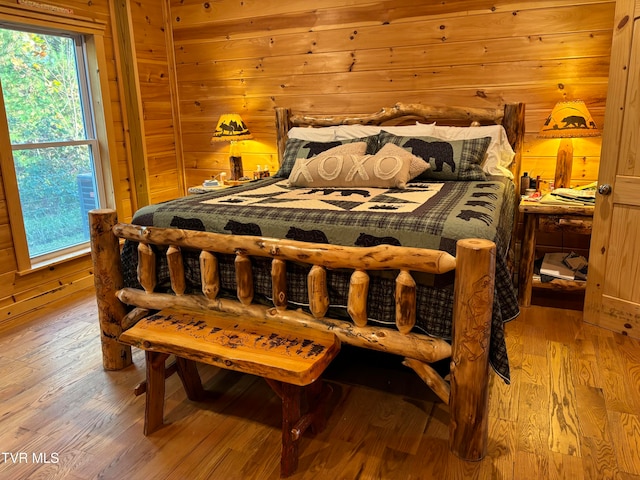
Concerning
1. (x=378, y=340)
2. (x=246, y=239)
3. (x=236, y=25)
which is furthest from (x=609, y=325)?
(x=236, y=25)

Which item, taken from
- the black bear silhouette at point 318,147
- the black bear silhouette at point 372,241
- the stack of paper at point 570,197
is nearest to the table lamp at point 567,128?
the stack of paper at point 570,197

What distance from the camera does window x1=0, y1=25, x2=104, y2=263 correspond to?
317 centimetres

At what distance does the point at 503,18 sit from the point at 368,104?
110 centimetres

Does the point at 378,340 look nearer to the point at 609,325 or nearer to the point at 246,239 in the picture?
the point at 246,239

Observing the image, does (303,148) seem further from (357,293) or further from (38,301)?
(38,301)

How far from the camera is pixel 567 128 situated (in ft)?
9.72

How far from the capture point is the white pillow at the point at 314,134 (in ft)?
11.9

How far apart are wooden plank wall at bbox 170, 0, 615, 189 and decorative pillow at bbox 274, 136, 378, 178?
0.55 meters

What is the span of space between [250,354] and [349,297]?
1.36ft

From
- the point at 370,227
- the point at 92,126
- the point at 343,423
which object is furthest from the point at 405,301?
the point at 92,126

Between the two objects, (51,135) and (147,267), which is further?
(51,135)

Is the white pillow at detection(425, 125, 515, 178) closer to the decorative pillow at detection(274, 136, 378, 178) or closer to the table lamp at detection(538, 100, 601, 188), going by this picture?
the table lamp at detection(538, 100, 601, 188)

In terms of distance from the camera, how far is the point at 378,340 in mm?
1784

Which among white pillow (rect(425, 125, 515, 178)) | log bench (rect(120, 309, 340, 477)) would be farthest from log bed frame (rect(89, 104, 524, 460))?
white pillow (rect(425, 125, 515, 178))
